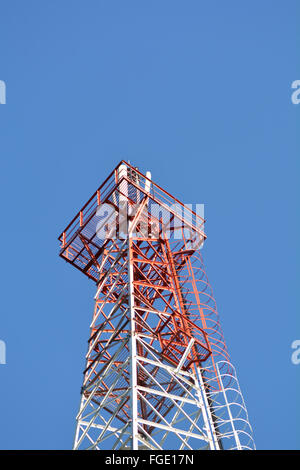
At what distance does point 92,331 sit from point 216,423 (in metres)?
7.01

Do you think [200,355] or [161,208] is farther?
[161,208]

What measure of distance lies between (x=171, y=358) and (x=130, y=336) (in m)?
4.53

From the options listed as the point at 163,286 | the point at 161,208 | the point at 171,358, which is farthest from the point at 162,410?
the point at 161,208

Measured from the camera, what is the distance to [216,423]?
27484mm

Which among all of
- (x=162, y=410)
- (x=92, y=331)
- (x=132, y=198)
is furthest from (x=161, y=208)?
(x=162, y=410)

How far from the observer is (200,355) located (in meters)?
29.0

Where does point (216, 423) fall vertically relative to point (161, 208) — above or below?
below
